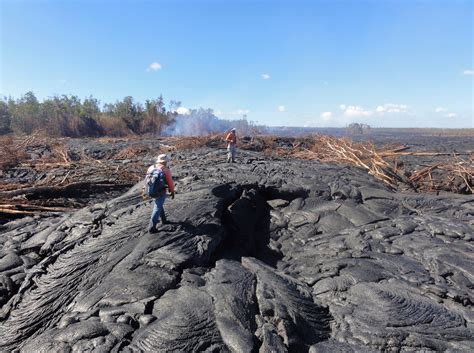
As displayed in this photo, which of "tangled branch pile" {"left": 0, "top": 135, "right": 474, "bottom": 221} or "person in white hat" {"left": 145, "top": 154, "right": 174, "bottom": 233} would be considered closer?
"person in white hat" {"left": 145, "top": 154, "right": 174, "bottom": 233}

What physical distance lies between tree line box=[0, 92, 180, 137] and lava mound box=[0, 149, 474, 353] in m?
22.4

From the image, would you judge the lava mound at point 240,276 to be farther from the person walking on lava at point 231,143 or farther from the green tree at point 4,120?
the green tree at point 4,120

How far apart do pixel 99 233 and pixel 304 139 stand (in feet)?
58.5

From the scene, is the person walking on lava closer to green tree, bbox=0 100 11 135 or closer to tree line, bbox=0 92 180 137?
tree line, bbox=0 92 180 137

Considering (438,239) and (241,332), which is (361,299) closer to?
(241,332)

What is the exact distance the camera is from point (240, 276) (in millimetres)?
4352

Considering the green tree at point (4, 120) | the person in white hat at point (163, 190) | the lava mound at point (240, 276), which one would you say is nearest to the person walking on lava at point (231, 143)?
the lava mound at point (240, 276)

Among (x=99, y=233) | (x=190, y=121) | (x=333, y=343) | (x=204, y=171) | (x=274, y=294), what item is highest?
(x=190, y=121)

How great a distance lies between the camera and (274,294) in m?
4.01

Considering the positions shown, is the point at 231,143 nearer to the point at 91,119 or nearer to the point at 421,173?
the point at 421,173

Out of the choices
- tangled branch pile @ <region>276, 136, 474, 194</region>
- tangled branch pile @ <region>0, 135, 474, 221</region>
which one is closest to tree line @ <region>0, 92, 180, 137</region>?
tangled branch pile @ <region>0, 135, 474, 221</region>

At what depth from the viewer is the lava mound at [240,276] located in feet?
11.2

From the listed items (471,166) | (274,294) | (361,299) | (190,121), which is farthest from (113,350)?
(190,121)

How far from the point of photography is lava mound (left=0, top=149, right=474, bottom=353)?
3.40 meters
